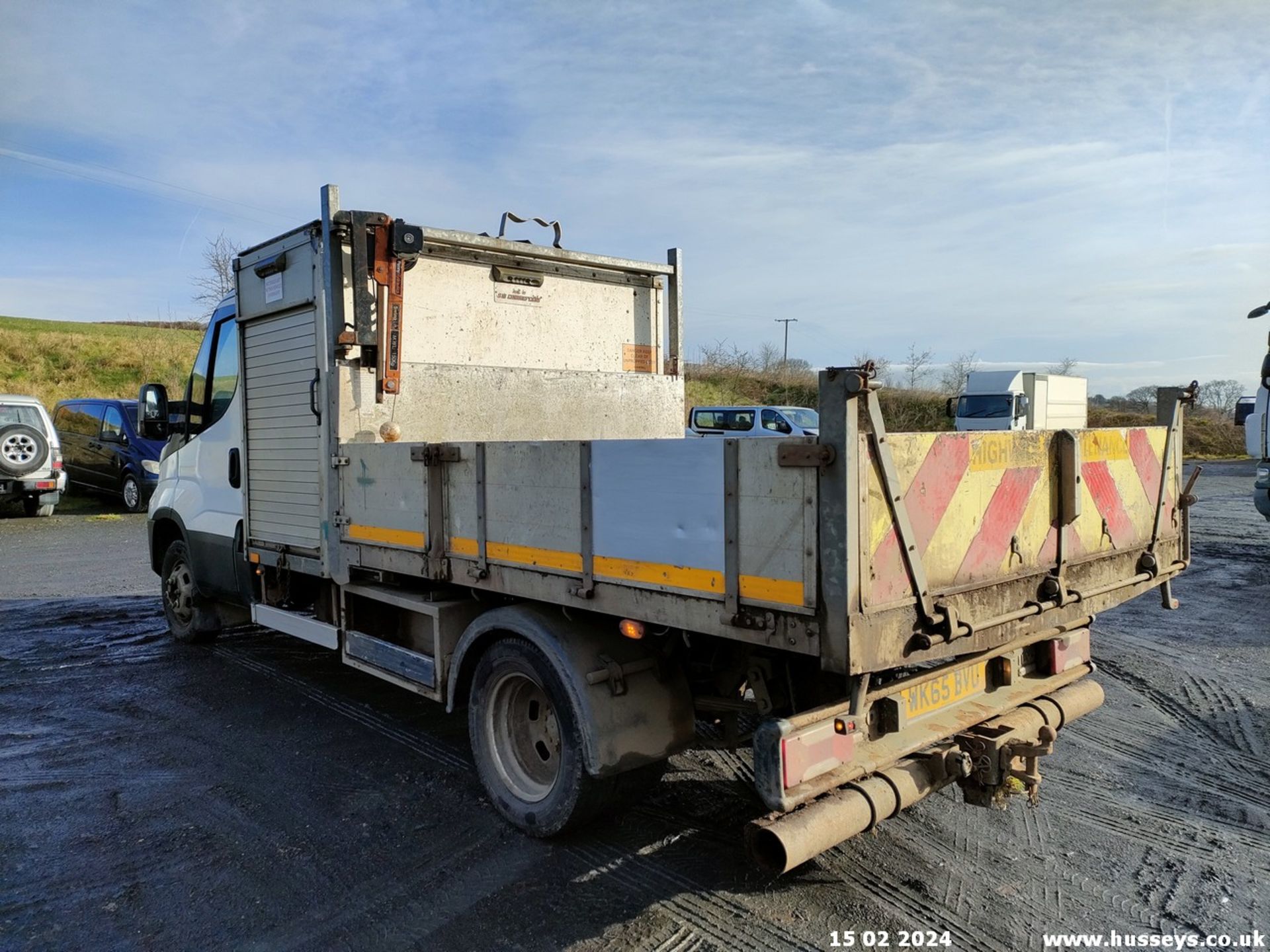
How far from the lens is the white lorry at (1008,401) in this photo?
24.8m

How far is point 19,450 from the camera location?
15430 mm

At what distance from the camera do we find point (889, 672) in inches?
145

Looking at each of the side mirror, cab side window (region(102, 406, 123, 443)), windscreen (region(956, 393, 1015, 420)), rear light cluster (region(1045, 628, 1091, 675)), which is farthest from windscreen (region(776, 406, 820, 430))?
rear light cluster (region(1045, 628, 1091, 675))

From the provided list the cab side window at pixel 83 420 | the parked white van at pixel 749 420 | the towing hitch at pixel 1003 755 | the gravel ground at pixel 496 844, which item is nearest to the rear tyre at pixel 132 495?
the cab side window at pixel 83 420

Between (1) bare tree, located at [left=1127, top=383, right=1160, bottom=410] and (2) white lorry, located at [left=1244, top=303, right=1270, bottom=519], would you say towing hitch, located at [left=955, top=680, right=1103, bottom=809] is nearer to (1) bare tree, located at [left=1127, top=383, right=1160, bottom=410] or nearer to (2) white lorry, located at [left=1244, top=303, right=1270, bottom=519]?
(2) white lorry, located at [left=1244, top=303, right=1270, bottom=519]

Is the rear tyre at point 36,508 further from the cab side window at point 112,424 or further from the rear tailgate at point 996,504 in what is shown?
the rear tailgate at point 996,504

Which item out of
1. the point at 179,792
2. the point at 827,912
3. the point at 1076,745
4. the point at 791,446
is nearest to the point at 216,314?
the point at 179,792

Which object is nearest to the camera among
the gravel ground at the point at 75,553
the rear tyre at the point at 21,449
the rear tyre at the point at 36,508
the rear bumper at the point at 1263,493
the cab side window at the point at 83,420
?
the gravel ground at the point at 75,553

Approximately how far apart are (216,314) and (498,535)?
3806mm

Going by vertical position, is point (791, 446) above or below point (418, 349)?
below

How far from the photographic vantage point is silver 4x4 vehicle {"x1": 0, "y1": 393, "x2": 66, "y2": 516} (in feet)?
50.2

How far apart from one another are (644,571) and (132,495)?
55.8ft

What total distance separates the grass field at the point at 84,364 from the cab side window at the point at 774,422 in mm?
18489

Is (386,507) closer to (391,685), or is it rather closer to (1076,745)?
(391,685)
